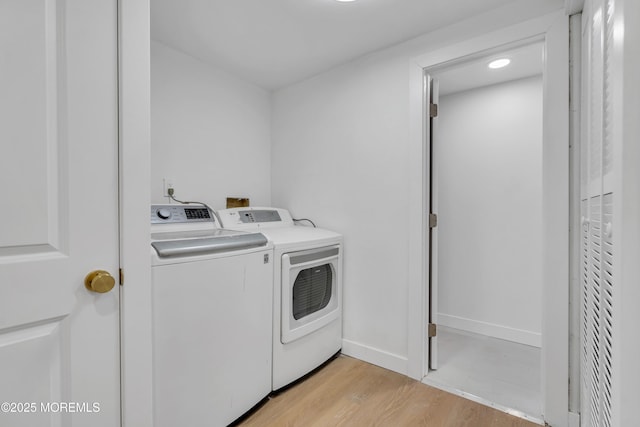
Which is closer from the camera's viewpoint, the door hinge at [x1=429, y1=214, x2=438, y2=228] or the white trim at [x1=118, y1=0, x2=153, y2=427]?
the white trim at [x1=118, y1=0, x2=153, y2=427]

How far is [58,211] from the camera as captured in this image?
93 cm

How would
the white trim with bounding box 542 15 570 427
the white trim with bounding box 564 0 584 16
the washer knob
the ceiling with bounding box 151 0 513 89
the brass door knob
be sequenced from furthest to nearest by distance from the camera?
1. the washer knob
2. the ceiling with bounding box 151 0 513 89
3. the white trim with bounding box 542 15 570 427
4. the white trim with bounding box 564 0 584 16
5. the brass door knob

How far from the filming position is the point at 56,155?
920 millimetres

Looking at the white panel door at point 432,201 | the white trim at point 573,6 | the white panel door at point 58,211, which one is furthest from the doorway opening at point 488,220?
the white panel door at point 58,211

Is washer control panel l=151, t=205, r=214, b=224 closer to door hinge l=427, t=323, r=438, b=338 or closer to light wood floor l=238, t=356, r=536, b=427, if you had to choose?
light wood floor l=238, t=356, r=536, b=427

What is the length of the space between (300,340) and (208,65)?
2125 millimetres

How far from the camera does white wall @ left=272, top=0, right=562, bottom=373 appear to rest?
2020mm

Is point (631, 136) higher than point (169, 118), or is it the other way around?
point (169, 118)

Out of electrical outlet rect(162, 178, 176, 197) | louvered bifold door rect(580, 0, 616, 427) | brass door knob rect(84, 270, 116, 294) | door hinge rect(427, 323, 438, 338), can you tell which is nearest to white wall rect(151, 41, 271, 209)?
electrical outlet rect(162, 178, 176, 197)

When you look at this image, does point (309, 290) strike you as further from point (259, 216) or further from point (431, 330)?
point (431, 330)

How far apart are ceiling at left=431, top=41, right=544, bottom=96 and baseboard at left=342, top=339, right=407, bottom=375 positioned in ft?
6.32

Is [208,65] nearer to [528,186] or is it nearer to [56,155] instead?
[56,155]

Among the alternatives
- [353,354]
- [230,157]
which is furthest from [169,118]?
[353,354]

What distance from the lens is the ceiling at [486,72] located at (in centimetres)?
204
